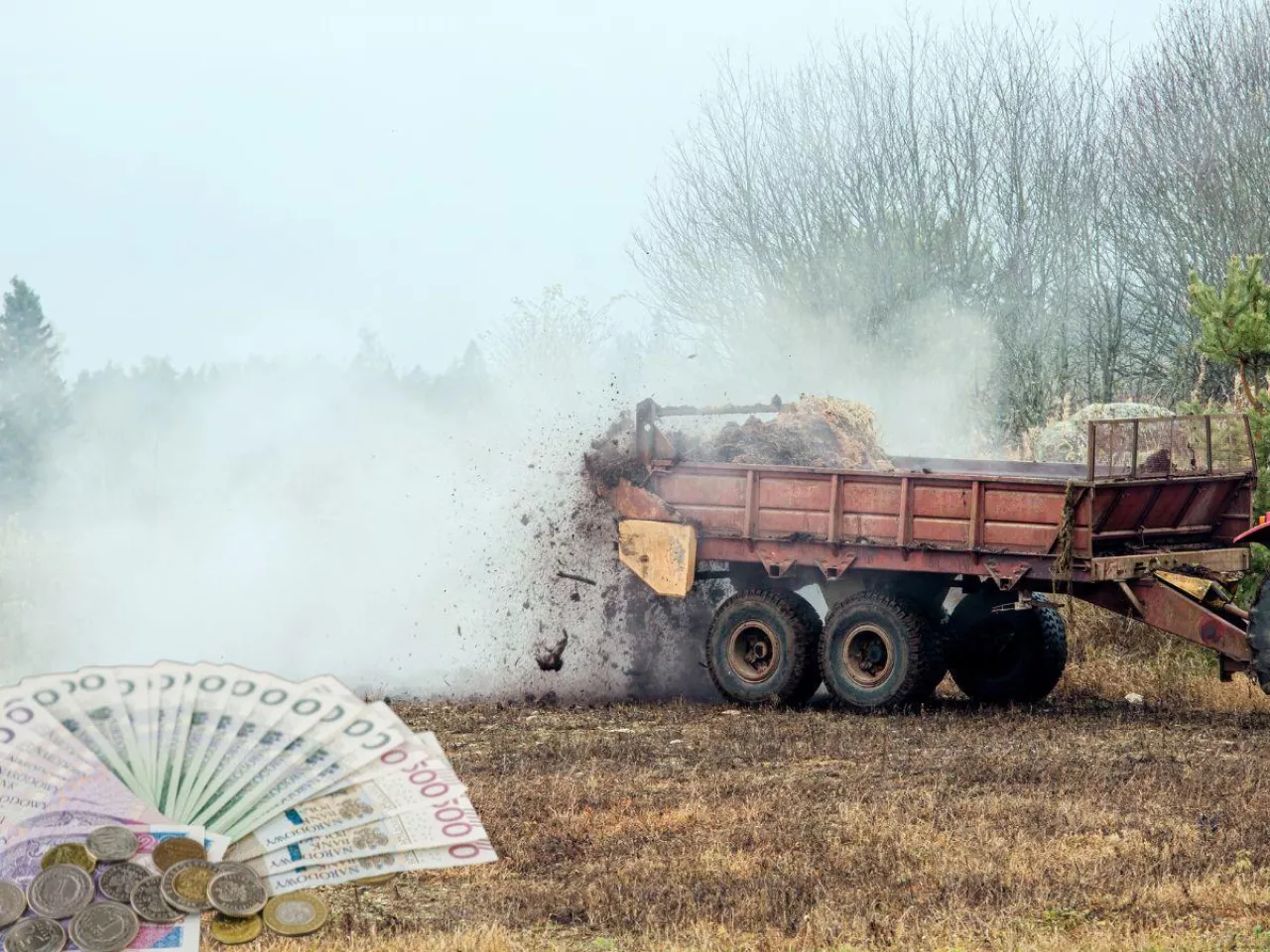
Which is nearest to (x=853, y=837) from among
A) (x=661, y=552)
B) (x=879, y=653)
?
(x=879, y=653)

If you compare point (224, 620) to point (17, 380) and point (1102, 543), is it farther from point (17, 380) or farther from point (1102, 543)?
point (17, 380)

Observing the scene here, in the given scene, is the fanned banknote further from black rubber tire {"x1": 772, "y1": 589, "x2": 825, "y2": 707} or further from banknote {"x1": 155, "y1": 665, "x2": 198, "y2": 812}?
black rubber tire {"x1": 772, "y1": 589, "x2": 825, "y2": 707}

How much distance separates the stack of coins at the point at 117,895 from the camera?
5086mm

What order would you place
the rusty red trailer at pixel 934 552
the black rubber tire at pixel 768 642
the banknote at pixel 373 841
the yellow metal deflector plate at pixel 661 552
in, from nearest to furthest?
the banknote at pixel 373 841
the rusty red trailer at pixel 934 552
the black rubber tire at pixel 768 642
the yellow metal deflector plate at pixel 661 552

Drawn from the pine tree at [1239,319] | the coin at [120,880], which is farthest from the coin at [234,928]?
the pine tree at [1239,319]

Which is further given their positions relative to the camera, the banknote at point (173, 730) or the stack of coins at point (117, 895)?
the banknote at point (173, 730)

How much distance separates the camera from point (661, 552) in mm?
13172

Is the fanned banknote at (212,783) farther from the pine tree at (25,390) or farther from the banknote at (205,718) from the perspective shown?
the pine tree at (25,390)

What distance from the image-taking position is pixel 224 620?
16609 mm

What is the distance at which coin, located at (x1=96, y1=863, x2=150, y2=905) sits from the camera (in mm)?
5195

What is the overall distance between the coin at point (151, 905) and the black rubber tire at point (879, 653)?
7816mm

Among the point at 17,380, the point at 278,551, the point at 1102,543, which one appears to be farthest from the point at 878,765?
the point at 17,380

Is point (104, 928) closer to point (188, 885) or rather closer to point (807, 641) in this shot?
point (188, 885)

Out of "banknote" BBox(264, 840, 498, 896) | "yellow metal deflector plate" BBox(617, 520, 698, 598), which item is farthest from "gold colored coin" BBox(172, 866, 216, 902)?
"yellow metal deflector plate" BBox(617, 520, 698, 598)
